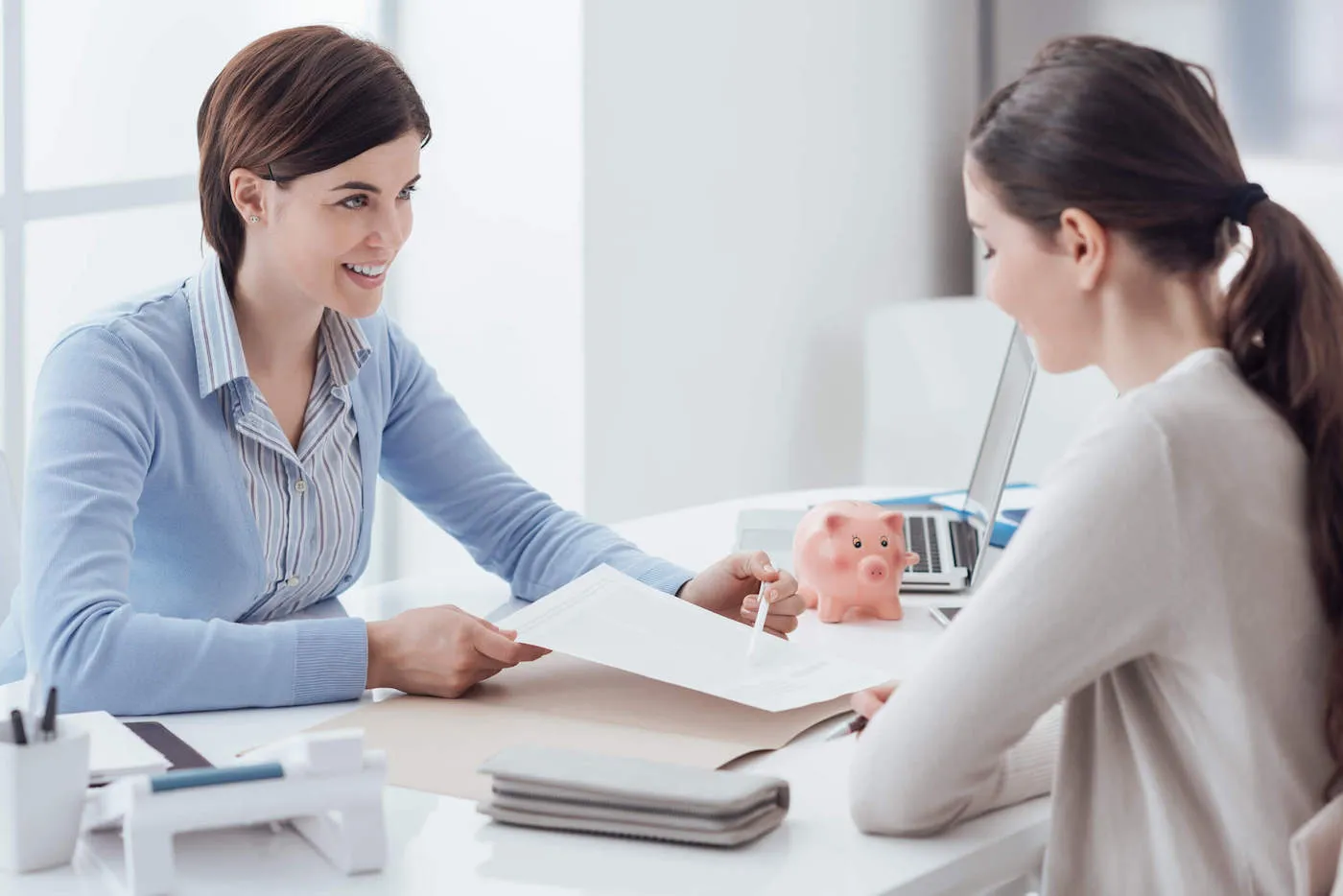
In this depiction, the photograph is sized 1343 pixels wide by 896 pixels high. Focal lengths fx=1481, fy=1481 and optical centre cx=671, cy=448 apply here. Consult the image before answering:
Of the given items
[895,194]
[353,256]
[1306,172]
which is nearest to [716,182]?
[895,194]

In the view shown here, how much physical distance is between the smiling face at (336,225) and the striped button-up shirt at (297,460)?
0.07 meters

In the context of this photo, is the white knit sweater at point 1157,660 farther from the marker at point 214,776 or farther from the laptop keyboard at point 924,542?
the laptop keyboard at point 924,542

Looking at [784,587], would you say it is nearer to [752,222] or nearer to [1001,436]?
[1001,436]

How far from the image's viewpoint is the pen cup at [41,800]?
918 mm

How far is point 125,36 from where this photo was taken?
2535 millimetres

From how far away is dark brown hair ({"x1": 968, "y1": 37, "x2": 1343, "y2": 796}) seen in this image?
0.97 meters

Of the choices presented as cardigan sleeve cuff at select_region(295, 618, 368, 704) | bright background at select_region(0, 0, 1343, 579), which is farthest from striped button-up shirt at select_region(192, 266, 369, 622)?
bright background at select_region(0, 0, 1343, 579)

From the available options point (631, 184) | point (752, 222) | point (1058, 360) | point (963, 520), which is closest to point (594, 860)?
point (1058, 360)

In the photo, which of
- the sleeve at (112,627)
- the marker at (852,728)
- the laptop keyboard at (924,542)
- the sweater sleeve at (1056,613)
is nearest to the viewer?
the sweater sleeve at (1056,613)

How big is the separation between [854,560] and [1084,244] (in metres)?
0.57

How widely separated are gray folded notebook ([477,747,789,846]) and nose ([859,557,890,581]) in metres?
0.54

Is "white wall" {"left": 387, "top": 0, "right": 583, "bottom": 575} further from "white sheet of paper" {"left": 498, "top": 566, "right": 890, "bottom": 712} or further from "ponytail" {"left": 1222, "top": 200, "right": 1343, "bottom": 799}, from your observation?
"ponytail" {"left": 1222, "top": 200, "right": 1343, "bottom": 799}

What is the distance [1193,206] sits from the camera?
3.27ft

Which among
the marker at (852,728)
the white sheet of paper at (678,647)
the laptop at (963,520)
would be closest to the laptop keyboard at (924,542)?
the laptop at (963,520)
